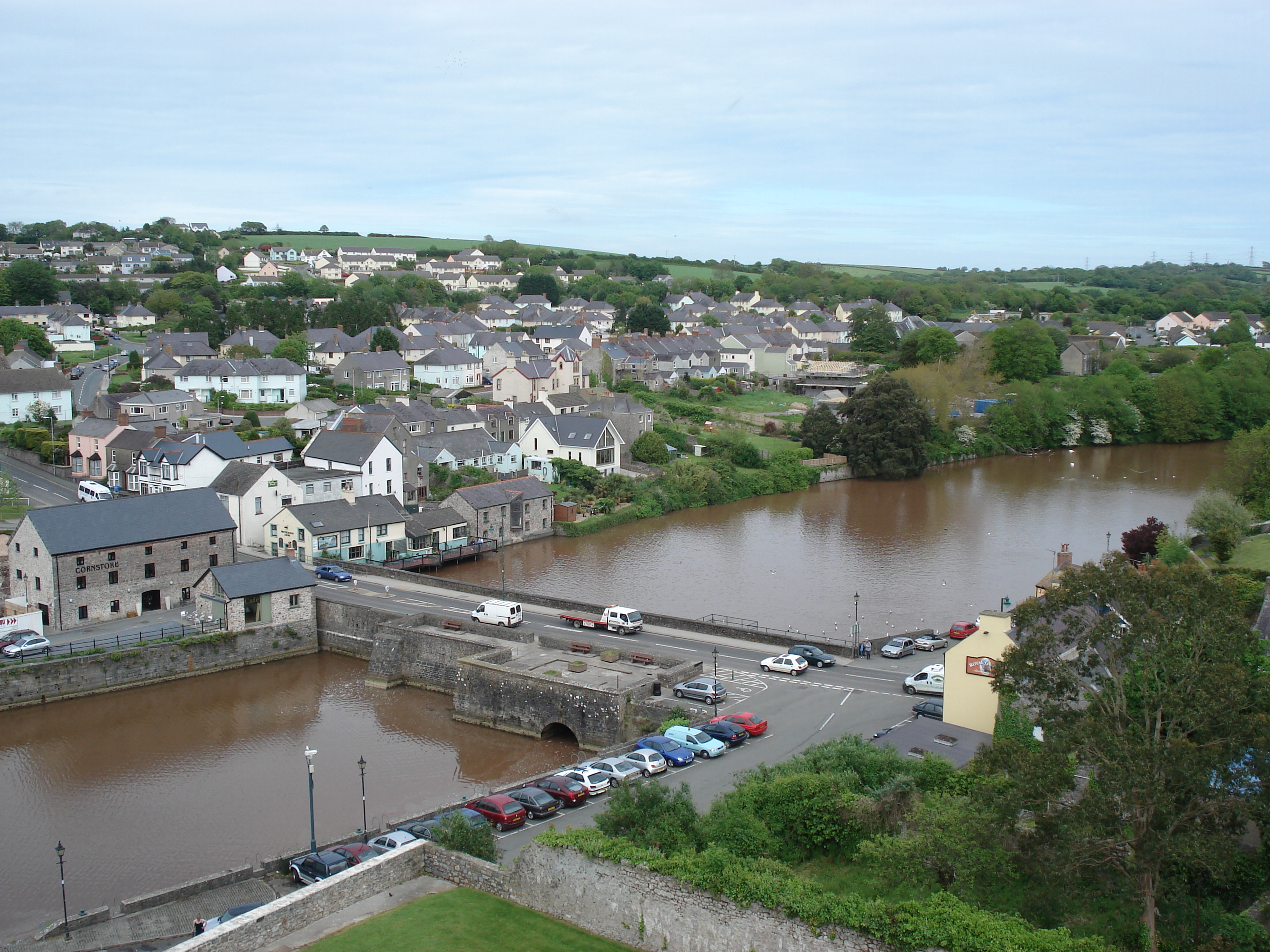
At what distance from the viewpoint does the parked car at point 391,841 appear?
16.1 meters

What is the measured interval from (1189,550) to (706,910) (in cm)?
2486

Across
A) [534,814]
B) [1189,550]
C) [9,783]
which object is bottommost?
[9,783]

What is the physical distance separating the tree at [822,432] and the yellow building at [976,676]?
127 ft

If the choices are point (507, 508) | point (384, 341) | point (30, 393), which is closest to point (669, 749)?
point (507, 508)

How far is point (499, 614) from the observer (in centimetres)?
2695

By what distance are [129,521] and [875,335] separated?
68601mm

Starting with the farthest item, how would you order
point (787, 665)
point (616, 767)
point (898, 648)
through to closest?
point (898, 648) → point (787, 665) → point (616, 767)

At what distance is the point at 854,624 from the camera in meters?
29.1

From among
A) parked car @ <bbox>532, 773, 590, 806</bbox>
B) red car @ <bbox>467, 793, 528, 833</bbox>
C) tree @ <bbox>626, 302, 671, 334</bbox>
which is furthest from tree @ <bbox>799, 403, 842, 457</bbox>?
red car @ <bbox>467, 793, 528, 833</bbox>

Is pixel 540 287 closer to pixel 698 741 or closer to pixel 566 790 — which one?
pixel 698 741

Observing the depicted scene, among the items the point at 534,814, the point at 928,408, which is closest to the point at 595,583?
the point at 534,814

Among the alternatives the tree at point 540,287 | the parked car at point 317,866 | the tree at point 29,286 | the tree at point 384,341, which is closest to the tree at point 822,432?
the tree at point 384,341

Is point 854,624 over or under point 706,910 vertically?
under

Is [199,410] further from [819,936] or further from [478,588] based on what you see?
[819,936]
